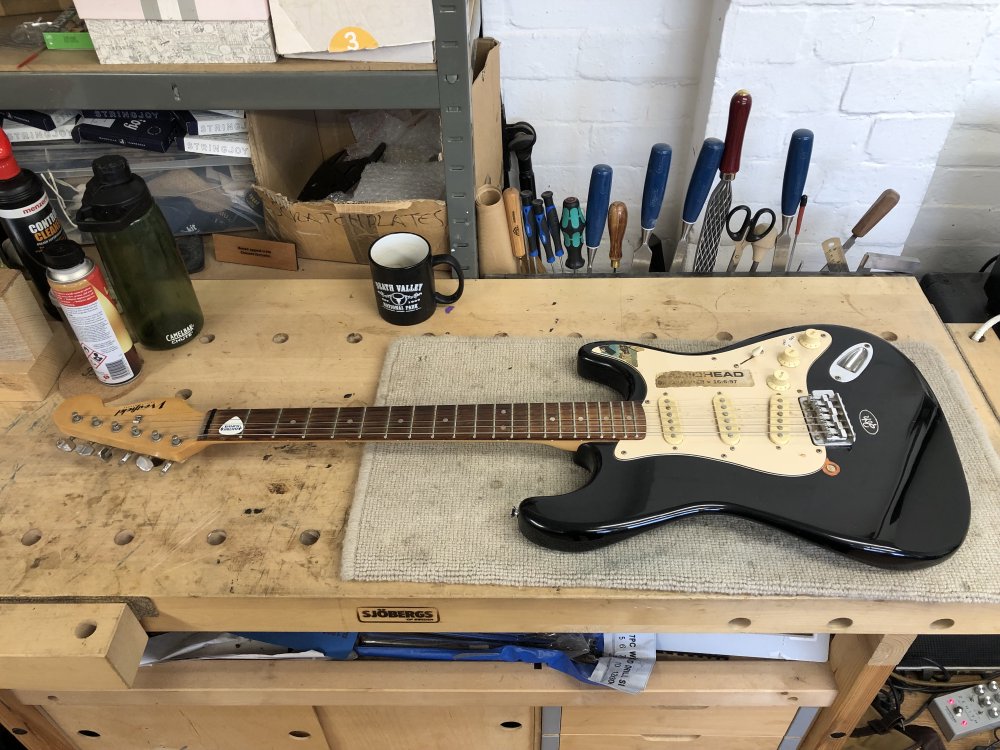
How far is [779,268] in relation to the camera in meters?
1.04

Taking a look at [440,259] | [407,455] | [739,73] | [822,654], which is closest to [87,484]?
[407,455]

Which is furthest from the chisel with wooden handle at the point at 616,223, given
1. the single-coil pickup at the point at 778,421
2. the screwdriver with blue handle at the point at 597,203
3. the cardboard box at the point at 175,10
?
the cardboard box at the point at 175,10

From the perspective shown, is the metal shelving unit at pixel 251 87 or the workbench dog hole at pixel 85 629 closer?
the workbench dog hole at pixel 85 629

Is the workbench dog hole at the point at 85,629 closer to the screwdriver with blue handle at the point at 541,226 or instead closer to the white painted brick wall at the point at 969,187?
the screwdriver with blue handle at the point at 541,226

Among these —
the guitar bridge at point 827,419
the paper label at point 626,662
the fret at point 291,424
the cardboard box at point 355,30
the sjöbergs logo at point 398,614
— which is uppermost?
the cardboard box at point 355,30

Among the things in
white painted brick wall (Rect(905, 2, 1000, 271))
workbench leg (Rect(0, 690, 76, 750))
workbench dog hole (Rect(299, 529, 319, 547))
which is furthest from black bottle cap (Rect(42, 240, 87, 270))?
white painted brick wall (Rect(905, 2, 1000, 271))

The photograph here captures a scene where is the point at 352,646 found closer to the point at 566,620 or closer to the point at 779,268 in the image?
the point at 566,620

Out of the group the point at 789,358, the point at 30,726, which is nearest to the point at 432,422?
the point at 789,358

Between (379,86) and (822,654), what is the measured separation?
33.0 inches

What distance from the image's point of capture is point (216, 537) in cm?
72

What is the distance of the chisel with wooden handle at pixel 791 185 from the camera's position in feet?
3.11

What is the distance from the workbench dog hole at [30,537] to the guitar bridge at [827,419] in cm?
77

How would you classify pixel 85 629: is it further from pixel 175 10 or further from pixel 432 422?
pixel 175 10

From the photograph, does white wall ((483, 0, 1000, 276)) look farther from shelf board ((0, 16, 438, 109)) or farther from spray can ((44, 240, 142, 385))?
spray can ((44, 240, 142, 385))
